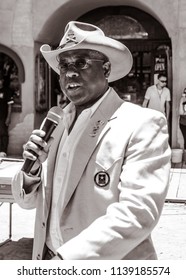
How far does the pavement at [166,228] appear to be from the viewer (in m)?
6.55

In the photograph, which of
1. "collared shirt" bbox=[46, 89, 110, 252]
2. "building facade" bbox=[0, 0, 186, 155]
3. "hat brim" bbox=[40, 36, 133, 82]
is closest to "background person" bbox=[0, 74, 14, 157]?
"building facade" bbox=[0, 0, 186, 155]

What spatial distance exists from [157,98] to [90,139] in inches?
455

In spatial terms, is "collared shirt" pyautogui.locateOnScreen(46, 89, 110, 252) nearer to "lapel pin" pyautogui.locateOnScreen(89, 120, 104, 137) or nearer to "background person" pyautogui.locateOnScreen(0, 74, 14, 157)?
"lapel pin" pyautogui.locateOnScreen(89, 120, 104, 137)

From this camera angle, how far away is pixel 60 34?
15.6 metres

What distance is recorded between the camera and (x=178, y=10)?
1371cm

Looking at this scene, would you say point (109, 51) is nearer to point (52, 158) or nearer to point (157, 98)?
point (52, 158)

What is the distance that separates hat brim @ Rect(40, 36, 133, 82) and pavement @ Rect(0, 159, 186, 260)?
3.88 meters

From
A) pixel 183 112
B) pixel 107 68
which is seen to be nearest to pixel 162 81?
pixel 183 112

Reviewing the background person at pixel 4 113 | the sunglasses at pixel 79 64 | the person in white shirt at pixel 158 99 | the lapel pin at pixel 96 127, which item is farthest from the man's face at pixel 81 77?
the background person at pixel 4 113

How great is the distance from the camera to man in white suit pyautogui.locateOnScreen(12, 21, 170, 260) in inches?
80.2

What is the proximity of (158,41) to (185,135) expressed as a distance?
3.22 metres

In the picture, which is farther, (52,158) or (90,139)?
(52,158)

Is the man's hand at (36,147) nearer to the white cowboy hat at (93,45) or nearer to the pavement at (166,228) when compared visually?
the white cowboy hat at (93,45)
